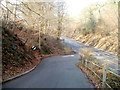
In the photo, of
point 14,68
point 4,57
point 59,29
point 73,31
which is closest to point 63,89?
point 14,68

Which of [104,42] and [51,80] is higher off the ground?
[104,42]

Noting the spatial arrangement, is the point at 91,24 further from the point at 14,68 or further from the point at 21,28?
the point at 14,68

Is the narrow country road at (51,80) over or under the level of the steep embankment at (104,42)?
under

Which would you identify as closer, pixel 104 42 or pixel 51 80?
pixel 51 80

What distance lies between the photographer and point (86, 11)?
55.2 m

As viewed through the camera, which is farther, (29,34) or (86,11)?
(86,11)

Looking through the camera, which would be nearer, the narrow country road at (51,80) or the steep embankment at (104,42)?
the narrow country road at (51,80)

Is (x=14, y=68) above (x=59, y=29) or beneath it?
beneath

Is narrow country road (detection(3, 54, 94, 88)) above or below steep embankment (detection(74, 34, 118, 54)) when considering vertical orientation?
below

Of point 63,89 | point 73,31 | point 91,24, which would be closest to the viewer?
point 63,89

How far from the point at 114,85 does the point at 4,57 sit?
7784 millimetres

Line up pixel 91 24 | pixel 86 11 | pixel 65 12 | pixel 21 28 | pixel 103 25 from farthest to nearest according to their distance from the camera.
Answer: pixel 86 11 → pixel 91 24 → pixel 103 25 → pixel 65 12 → pixel 21 28

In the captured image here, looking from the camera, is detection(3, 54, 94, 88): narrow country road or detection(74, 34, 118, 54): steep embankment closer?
detection(3, 54, 94, 88): narrow country road

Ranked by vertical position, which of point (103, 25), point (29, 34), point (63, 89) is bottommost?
point (63, 89)
